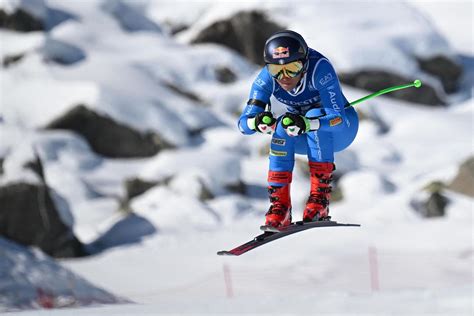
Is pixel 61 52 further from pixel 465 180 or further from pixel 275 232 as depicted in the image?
pixel 275 232

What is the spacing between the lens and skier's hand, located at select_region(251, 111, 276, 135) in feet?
18.6

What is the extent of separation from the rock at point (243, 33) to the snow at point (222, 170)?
1.74 ft

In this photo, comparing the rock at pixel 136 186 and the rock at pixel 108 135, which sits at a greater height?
the rock at pixel 108 135

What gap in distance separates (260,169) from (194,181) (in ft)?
14.2

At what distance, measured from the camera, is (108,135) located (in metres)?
32.8

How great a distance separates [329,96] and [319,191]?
90 cm

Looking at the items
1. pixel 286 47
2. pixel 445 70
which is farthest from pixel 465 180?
pixel 286 47

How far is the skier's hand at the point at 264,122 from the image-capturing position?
223 inches

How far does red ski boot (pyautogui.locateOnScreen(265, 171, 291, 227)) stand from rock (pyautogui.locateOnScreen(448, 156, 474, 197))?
19.4 m

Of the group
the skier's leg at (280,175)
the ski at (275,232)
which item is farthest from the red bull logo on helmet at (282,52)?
the ski at (275,232)

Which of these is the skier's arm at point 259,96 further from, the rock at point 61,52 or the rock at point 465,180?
the rock at point 61,52

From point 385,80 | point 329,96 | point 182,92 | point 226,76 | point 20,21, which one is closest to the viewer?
point 329,96

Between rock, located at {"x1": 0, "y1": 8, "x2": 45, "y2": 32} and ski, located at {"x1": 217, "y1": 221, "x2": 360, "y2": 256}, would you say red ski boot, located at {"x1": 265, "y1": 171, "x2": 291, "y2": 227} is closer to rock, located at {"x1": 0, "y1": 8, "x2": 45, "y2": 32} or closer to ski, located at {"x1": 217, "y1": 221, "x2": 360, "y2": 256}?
ski, located at {"x1": 217, "y1": 221, "x2": 360, "y2": 256}

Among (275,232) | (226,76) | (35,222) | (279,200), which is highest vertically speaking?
(226,76)
